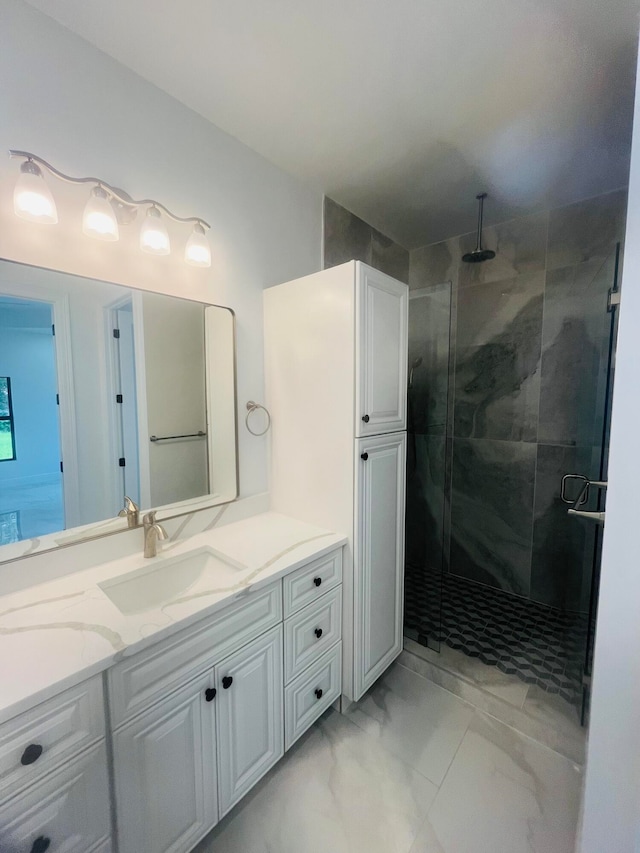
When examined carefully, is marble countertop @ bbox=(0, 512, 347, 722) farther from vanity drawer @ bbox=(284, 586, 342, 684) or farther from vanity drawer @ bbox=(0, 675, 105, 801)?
vanity drawer @ bbox=(284, 586, 342, 684)

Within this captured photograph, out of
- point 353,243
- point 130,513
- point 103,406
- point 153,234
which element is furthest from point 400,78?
point 130,513

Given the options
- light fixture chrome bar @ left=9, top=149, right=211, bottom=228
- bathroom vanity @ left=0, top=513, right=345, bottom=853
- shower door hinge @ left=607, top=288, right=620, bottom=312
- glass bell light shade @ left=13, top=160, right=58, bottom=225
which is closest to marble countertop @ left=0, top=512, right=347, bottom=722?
bathroom vanity @ left=0, top=513, right=345, bottom=853

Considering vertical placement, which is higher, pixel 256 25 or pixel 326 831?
pixel 256 25

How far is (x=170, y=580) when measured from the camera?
133 cm

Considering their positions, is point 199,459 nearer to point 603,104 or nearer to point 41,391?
point 41,391

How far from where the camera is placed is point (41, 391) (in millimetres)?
1155

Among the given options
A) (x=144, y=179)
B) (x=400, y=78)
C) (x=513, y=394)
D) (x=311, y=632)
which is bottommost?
→ (x=311, y=632)

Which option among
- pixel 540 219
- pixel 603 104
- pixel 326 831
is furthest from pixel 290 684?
pixel 540 219

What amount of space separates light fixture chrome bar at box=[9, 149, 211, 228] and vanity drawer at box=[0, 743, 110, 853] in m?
1.58

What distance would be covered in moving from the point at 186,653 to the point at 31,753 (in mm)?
345

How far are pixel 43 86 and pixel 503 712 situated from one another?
2911 millimetres

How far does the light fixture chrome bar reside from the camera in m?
1.03

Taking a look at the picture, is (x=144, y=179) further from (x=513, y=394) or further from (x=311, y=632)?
(x=513, y=394)

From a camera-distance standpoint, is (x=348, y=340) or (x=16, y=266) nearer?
(x=16, y=266)
